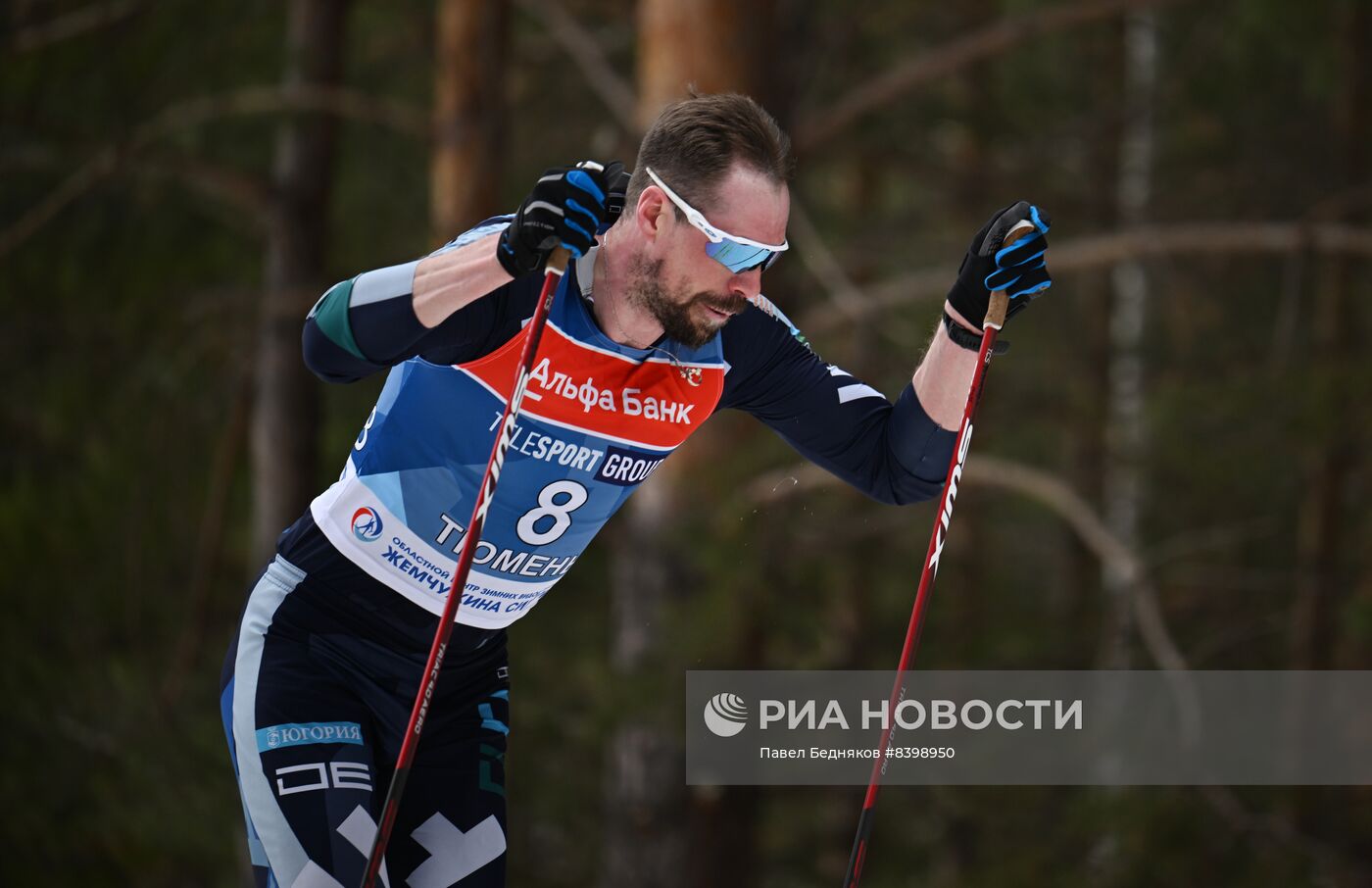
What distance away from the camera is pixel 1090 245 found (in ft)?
21.7

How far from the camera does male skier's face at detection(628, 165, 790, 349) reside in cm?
266

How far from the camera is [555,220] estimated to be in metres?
2.45

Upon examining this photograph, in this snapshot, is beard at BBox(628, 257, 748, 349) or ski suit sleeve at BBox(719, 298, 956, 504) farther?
ski suit sleeve at BBox(719, 298, 956, 504)

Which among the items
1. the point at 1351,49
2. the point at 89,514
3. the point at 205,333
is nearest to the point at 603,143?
the point at 205,333

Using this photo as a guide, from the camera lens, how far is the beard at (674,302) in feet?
8.95

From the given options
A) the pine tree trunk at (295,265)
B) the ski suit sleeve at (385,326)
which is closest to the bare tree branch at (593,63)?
the pine tree trunk at (295,265)

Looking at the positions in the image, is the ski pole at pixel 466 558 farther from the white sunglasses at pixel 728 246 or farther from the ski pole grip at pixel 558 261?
the white sunglasses at pixel 728 246

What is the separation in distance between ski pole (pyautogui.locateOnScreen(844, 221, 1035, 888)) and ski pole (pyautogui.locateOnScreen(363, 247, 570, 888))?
2.82 feet

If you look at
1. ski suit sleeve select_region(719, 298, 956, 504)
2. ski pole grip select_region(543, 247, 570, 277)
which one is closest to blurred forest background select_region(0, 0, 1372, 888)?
ski suit sleeve select_region(719, 298, 956, 504)

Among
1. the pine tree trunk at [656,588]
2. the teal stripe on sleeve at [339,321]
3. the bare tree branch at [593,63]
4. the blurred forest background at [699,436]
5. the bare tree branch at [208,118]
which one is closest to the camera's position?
the teal stripe on sleeve at [339,321]

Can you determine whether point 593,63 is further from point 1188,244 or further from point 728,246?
point 728,246

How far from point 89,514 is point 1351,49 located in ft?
26.7

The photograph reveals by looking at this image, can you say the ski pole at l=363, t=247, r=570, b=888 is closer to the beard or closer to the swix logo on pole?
the beard

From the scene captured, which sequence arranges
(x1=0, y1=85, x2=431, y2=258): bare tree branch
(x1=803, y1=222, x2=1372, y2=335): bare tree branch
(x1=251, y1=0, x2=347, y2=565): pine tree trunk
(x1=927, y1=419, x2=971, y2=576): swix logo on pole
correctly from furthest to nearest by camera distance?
(x1=251, y1=0, x2=347, y2=565): pine tree trunk, (x1=0, y1=85, x2=431, y2=258): bare tree branch, (x1=803, y1=222, x2=1372, y2=335): bare tree branch, (x1=927, y1=419, x2=971, y2=576): swix logo on pole
